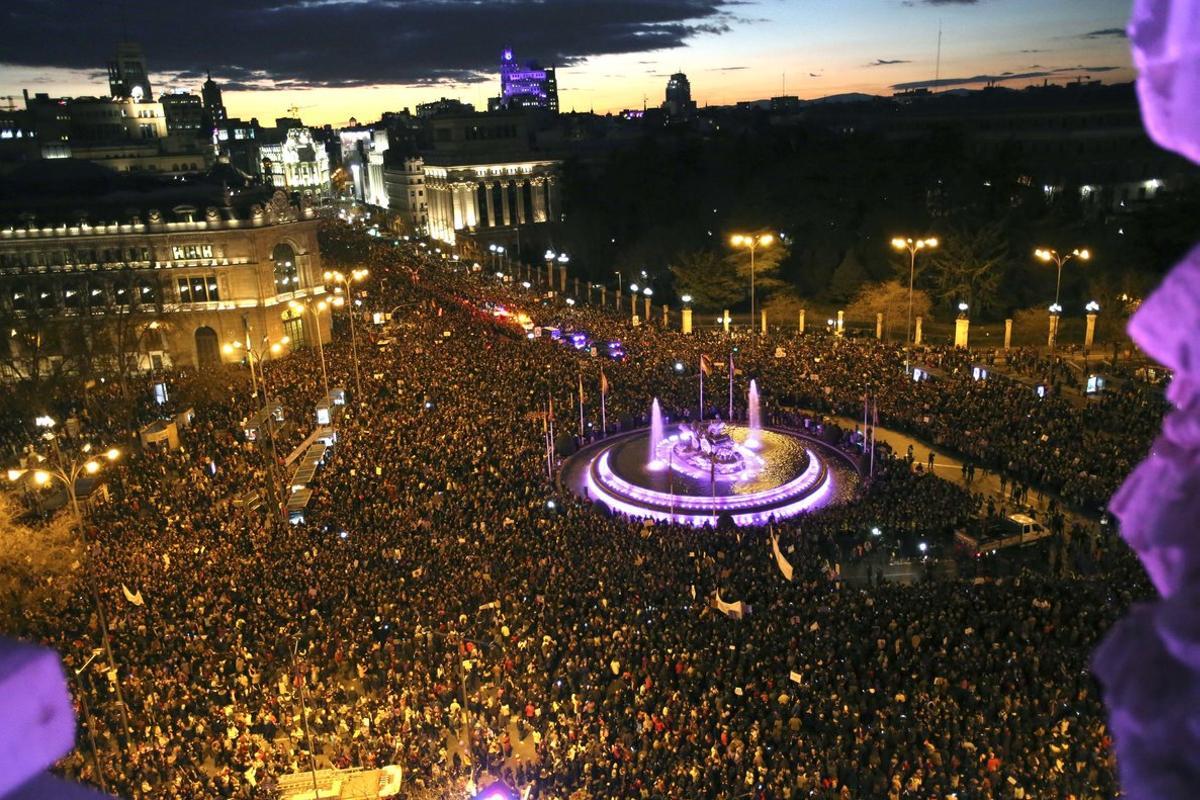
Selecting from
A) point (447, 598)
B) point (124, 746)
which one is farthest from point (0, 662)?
point (447, 598)

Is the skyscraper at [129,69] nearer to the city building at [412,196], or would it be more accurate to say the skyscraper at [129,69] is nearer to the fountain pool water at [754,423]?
the city building at [412,196]

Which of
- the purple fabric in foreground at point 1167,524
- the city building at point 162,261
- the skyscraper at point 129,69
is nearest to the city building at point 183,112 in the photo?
the skyscraper at point 129,69

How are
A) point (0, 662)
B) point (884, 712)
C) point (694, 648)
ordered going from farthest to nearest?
point (694, 648) → point (884, 712) → point (0, 662)

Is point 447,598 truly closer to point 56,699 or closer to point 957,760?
point 957,760

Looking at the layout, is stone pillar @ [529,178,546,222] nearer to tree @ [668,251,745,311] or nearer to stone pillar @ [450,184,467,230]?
stone pillar @ [450,184,467,230]

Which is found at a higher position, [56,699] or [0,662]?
[0,662]

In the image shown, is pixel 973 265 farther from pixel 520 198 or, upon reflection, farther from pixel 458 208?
pixel 458 208
